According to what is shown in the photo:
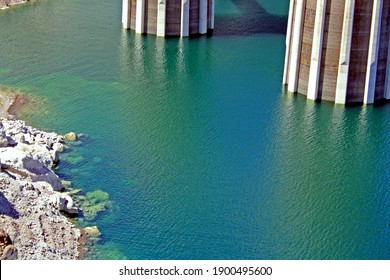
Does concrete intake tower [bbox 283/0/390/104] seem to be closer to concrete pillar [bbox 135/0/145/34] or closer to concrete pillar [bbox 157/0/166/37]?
concrete pillar [bbox 157/0/166/37]

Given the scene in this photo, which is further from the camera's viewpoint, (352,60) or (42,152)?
(352,60)

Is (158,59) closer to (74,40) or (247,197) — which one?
(74,40)

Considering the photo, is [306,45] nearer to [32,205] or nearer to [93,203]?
[93,203]

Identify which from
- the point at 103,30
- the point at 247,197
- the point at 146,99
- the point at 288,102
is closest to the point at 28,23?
the point at 103,30

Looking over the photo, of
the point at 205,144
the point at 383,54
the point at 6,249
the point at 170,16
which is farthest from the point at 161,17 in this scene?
the point at 6,249

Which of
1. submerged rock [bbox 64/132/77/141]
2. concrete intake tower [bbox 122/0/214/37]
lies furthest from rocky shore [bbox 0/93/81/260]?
concrete intake tower [bbox 122/0/214/37]

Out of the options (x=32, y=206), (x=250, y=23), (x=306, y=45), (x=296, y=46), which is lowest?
(x=32, y=206)
